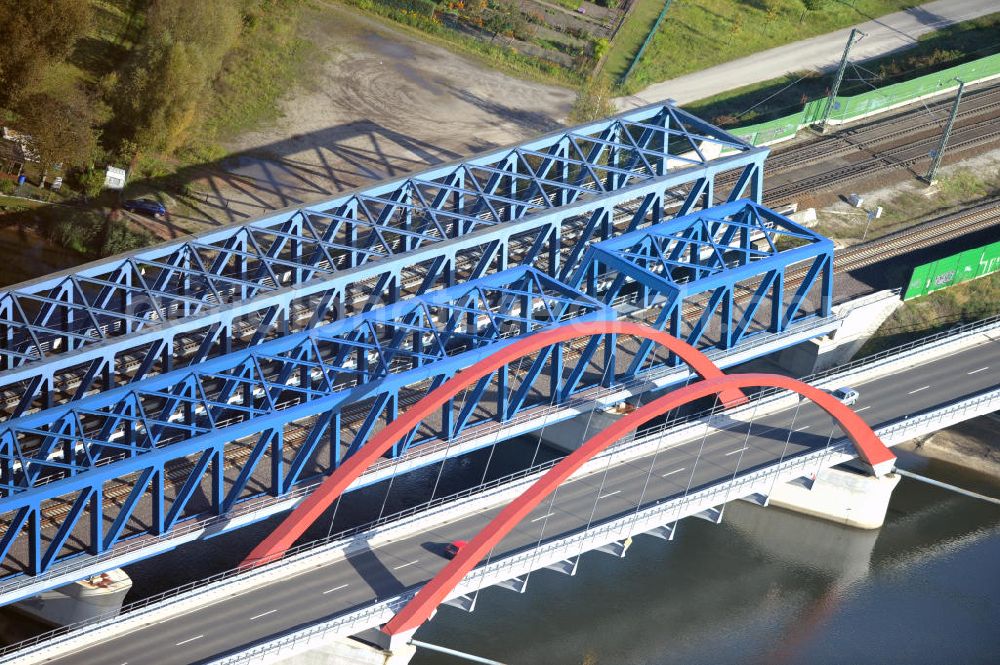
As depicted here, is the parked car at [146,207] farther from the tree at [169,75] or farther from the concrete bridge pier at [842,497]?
the concrete bridge pier at [842,497]

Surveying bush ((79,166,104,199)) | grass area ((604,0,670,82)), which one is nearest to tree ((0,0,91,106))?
bush ((79,166,104,199))

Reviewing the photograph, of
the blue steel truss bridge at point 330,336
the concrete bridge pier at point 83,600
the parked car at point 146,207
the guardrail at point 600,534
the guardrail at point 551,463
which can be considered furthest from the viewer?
the parked car at point 146,207

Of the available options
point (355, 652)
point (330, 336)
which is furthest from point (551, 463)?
point (355, 652)

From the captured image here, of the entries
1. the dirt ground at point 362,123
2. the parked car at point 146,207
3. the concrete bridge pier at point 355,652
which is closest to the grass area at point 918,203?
the dirt ground at point 362,123

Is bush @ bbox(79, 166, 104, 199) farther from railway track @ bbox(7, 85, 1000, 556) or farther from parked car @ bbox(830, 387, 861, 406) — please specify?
parked car @ bbox(830, 387, 861, 406)

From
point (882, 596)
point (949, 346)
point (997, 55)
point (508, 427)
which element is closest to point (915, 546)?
point (882, 596)

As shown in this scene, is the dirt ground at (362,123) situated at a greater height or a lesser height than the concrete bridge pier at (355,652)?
greater
